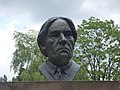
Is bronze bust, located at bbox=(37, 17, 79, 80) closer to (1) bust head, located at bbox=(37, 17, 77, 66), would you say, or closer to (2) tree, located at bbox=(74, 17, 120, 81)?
(1) bust head, located at bbox=(37, 17, 77, 66)

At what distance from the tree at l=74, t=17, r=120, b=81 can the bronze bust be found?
18324 mm

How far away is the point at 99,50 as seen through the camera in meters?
25.9

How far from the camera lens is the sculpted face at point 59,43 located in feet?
20.5

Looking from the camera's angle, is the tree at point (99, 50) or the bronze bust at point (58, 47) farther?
the tree at point (99, 50)

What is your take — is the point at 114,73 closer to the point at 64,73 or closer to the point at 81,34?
the point at 81,34

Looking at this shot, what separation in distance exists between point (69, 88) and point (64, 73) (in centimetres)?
120

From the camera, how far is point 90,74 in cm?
2570

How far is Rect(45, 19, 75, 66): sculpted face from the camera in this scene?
20.5 feet

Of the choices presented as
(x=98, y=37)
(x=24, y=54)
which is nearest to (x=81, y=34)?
(x=98, y=37)

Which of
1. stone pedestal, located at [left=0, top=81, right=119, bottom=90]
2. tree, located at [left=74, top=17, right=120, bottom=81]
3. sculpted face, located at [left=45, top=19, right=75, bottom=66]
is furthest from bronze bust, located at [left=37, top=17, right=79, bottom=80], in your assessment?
tree, located at [left=74, top=17, right=120, bottom=81]

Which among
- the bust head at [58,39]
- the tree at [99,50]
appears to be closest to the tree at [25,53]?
the tree at [99,50]

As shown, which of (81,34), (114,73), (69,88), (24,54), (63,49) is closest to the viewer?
(69,88)

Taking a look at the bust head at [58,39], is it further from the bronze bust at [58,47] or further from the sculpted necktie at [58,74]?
the sculpted necktie at [58,74]

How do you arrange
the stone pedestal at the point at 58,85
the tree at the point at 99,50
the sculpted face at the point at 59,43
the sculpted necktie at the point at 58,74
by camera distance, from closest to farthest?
the stone pedestal at the point at 58,85
the sculpted face at the point at 59,43
the sculpted necktie at the point at 58,74
the tree at the point at 99,50
